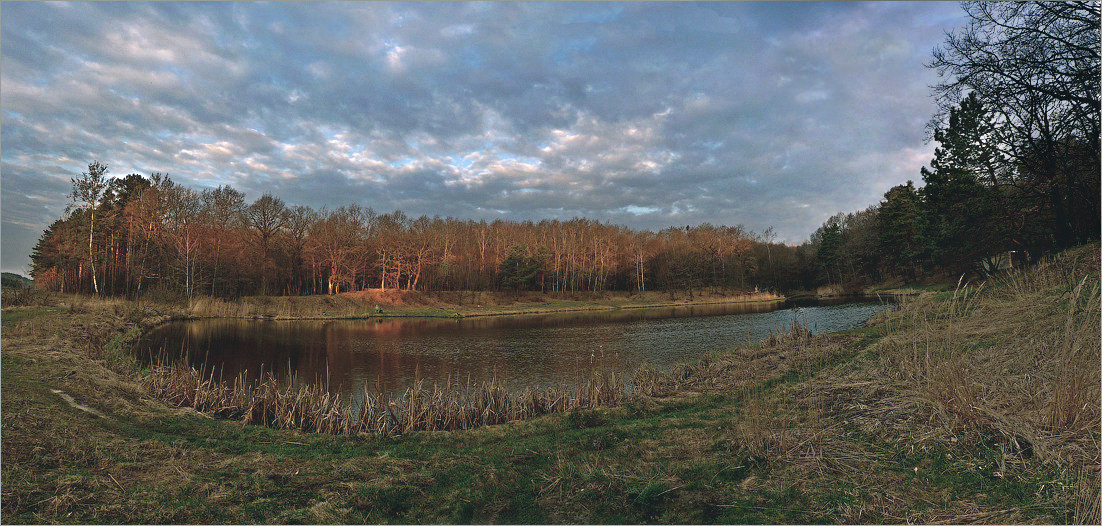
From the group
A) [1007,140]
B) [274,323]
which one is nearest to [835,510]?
[1007,140]

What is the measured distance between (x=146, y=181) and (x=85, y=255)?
1511 centimetres

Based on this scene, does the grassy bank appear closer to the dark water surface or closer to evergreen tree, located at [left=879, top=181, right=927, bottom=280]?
the dark water surface

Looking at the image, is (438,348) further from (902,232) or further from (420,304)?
(902,232)

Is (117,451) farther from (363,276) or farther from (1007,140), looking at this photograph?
(363,276)

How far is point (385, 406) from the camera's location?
10.2m

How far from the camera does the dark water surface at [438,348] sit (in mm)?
17609

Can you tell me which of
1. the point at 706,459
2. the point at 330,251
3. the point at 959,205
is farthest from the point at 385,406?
the point at 330,251

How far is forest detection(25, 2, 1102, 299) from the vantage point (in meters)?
12.7

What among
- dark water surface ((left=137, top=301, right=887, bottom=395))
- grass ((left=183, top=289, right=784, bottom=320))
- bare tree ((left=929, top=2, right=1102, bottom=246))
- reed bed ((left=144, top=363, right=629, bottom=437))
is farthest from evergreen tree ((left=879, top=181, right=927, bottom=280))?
reed bed ((left=144, top=363, right=629, bottom=437))

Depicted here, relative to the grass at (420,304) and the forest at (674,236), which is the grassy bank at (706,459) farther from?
the grass at (420,304)

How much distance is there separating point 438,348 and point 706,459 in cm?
2140

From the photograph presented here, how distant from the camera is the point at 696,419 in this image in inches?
325

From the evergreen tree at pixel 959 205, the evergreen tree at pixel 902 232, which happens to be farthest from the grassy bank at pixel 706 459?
the evergreen tree at pixel 902 232

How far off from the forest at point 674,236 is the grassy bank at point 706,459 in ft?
24.2
